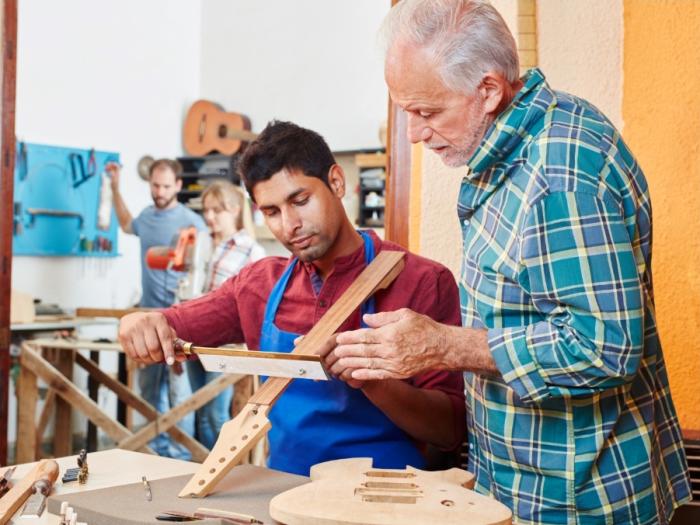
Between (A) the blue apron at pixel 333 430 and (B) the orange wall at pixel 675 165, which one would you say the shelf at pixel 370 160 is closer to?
(B) the orange wall at pixel 675 165

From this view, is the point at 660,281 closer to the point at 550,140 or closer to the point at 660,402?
the point at 660,402

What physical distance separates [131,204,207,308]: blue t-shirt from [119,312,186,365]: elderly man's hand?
15.7 ft

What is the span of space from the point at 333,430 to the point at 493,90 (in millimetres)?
792

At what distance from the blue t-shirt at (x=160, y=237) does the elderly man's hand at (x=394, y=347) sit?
209 inches

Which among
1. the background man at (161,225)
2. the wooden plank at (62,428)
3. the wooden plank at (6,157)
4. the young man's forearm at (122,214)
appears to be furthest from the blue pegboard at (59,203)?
the wooden plank at (6,157)

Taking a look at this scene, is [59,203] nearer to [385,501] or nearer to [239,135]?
[239,135]

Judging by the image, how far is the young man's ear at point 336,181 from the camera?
82.5 inches

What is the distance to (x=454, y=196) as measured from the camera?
2.62 metres

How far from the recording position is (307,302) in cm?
208

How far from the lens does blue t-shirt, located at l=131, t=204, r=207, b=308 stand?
22.2 feet

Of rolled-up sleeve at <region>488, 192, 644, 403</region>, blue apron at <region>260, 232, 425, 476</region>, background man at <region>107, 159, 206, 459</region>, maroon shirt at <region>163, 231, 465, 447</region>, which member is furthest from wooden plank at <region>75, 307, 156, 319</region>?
rolled-up sleeve at <region>488, 192, 644, 403</region>

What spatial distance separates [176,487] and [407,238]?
1315mm

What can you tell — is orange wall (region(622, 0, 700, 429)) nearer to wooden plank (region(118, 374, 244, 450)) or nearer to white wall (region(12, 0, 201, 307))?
wooden plank (region(118, 374, 244, 450))

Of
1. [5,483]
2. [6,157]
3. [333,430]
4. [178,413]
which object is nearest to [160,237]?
[178,413]
